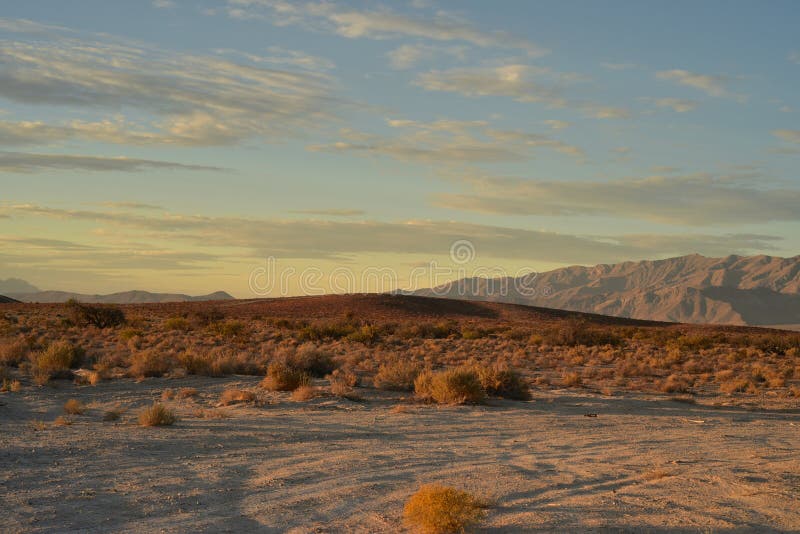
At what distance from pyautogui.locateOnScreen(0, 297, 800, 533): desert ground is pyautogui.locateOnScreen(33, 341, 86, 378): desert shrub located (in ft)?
0.33

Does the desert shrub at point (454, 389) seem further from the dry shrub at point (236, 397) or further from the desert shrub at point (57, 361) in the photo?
the desert shrub at point (57, 361)

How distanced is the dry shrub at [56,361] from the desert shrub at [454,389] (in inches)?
386

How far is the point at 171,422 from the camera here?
13398 mm

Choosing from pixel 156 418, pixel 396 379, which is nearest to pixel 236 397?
pixel 156 418

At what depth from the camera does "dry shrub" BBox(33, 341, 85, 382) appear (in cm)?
2020

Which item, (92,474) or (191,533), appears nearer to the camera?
(191,533)

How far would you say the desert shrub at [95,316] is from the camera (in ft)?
152

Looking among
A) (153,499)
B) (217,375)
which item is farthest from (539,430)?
(217,375)

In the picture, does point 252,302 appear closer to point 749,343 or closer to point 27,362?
point 749,343

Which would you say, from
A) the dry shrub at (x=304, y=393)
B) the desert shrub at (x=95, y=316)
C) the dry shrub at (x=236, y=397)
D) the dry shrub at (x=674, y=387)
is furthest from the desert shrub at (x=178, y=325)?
the dry shrub at (x=674, y=387)

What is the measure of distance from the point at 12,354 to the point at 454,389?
579 inches

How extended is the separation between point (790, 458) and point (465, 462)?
4937 millimetres

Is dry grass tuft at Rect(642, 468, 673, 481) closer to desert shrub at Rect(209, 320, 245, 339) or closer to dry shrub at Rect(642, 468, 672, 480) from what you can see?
dry shrub at Rect(642, 468, 672, 480)

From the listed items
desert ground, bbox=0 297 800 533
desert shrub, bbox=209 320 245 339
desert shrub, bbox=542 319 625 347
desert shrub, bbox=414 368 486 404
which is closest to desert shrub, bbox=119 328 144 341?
desert shrub, bbox=209 320 245 339
